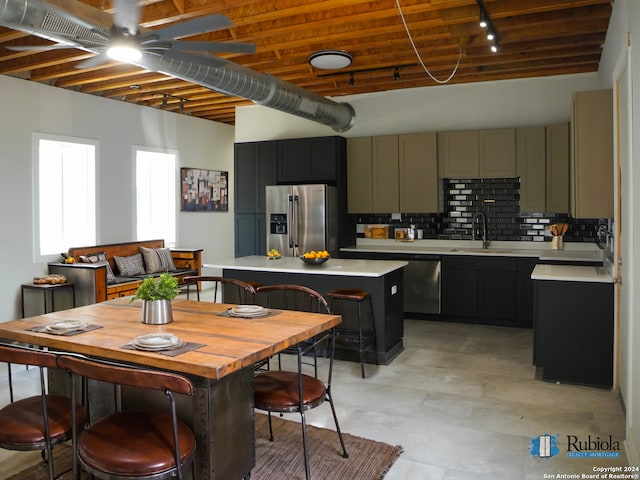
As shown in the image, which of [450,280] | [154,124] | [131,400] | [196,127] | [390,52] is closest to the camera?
[131,400]

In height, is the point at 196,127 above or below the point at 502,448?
above

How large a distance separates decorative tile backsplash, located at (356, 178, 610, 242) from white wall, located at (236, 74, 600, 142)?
77cm

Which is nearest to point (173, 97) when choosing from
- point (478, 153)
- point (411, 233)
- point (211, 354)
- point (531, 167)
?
point (411, 233)

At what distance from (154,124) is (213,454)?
6.94 meters

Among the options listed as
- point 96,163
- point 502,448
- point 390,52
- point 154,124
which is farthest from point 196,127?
point 502,448

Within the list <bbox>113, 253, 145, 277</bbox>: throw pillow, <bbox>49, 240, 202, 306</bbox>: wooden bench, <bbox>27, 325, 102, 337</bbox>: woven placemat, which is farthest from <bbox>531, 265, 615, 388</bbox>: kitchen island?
<bbox>113, 253, 145, 277</bbox>: throw pillow

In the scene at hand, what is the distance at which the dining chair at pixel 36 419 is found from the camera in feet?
7.02

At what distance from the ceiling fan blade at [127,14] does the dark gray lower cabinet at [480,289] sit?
14.9 ft

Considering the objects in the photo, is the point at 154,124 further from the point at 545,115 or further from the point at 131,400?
the point at 131,400

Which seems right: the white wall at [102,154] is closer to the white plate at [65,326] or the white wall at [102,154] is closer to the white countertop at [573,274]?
the white plate at [65,326]

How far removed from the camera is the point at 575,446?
10.1ft

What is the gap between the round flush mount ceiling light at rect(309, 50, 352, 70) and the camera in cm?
519

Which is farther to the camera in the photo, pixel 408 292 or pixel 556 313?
pixel 408 292

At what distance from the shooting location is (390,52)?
5551mm
